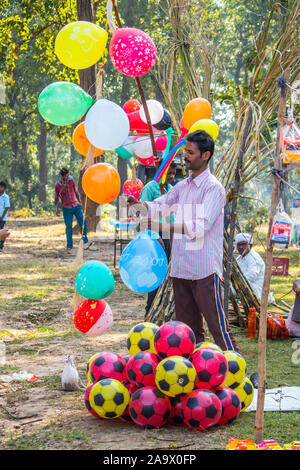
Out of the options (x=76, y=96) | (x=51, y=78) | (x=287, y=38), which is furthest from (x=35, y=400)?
(x=51, y=78)

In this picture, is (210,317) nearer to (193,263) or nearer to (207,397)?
(193,263)

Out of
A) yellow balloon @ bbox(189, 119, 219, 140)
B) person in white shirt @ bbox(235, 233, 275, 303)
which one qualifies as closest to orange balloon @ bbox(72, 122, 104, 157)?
yellow balloon @ bbox(189, 119, 219, 140)

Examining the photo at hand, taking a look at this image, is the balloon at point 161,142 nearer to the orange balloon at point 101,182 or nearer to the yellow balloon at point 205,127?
the yellow balloon at point 205,127

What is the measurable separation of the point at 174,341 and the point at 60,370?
1610 mm

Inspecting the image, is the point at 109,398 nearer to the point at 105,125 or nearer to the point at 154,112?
the point at 105,125

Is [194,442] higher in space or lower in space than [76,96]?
lower

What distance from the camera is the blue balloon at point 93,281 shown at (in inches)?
152

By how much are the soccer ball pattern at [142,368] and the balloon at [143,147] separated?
1.94 meters

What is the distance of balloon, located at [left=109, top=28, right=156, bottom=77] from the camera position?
3.82m

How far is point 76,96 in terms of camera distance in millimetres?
3873

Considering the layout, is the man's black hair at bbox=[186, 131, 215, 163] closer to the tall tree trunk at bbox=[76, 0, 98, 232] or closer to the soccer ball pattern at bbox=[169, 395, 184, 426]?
the soccer ball pattern at bbox=[169, 395, 184, 426]

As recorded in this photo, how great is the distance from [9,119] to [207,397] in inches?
→ 974

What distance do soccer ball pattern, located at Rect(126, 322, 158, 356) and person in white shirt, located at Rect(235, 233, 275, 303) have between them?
3.05 metres

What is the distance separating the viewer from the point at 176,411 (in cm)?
355
